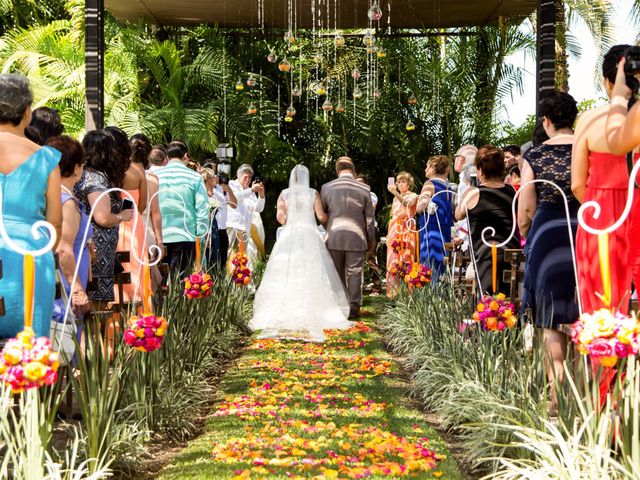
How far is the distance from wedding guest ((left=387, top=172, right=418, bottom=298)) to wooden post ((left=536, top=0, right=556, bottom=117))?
2.29m

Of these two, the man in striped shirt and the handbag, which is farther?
the man in striped shirt

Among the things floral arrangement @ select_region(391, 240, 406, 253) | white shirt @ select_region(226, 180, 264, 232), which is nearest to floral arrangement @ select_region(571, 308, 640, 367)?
floral arrangement @ select_region(391, 240, 406, 253)

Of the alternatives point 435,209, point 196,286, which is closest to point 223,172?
point 435,209

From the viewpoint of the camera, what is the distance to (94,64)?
391 inches

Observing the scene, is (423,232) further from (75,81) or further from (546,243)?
(75,81)

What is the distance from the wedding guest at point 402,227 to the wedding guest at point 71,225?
6.20m

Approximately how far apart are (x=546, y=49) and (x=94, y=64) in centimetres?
502

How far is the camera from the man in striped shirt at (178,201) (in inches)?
356

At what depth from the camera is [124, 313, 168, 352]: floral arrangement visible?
461 centimetres

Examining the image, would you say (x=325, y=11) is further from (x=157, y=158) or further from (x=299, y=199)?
(x=157, y=158)

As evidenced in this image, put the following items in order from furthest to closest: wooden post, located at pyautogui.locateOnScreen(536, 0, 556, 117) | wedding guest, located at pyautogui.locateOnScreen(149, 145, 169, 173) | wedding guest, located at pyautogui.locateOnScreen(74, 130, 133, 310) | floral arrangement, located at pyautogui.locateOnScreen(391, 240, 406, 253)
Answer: floral arrangement, located at pyautogui.locateOnScreen(391, 240, 406, 253), wooden post, located at pyautogui.locateOnScreen(536, 0, 556, 117), wedding guest, located at pyautogui.locateOnScreen(149, 145, 169, 173), wedding guest, located at pyautogui.locateOnScreen(74, 130, 133, 310)

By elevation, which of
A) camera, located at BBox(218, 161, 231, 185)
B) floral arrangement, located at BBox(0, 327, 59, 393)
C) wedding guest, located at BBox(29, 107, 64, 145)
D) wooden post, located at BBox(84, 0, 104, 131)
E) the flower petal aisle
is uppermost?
wooden post, located at BBox(84, 0, 104, 131)

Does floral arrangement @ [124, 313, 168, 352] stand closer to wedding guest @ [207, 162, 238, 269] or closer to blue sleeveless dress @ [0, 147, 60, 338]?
blue sleeveless dress @ [0, 147, 60, 338]

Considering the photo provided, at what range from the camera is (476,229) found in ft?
23.2
